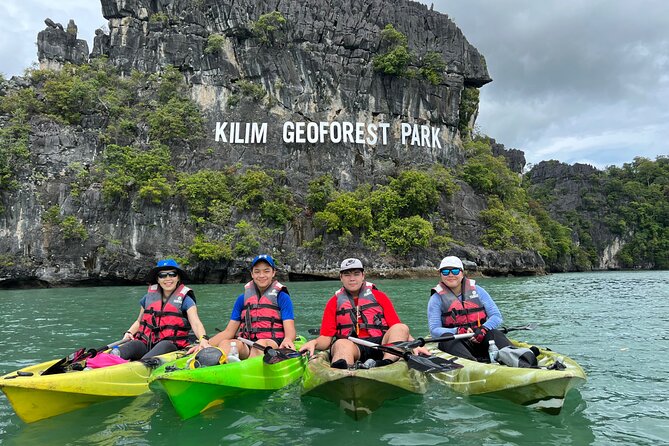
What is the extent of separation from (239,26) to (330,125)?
11614 mm

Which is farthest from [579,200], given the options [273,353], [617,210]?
[273,353]

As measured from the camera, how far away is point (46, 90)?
37750 mm

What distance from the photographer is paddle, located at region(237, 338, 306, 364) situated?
5.63 m

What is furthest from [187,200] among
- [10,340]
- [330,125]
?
[10,340]

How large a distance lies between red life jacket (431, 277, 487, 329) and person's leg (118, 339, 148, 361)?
4.21m

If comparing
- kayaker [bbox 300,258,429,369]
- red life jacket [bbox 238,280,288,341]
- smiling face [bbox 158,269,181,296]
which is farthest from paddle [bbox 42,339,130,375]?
kayaker [bbox 300,258,429,369]

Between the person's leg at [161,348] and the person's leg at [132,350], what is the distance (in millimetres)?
125

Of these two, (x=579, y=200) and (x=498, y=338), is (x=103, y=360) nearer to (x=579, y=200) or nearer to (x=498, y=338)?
(x=498, y=338)

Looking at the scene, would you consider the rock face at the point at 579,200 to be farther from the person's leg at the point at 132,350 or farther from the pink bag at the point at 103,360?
the pink bag at the point at 103,360

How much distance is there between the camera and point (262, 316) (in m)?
6.39

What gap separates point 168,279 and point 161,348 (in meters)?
0.93

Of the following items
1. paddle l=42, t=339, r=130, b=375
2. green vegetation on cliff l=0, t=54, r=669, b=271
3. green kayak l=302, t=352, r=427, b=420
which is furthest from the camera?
green vegetation on cliff l=0, t=54, r=669, b=271

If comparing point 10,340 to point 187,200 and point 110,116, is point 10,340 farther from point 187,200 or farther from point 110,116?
point 110,116

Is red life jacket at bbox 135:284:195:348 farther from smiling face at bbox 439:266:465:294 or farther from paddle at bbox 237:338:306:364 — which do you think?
smiling face at bbox 439:266:465:294
